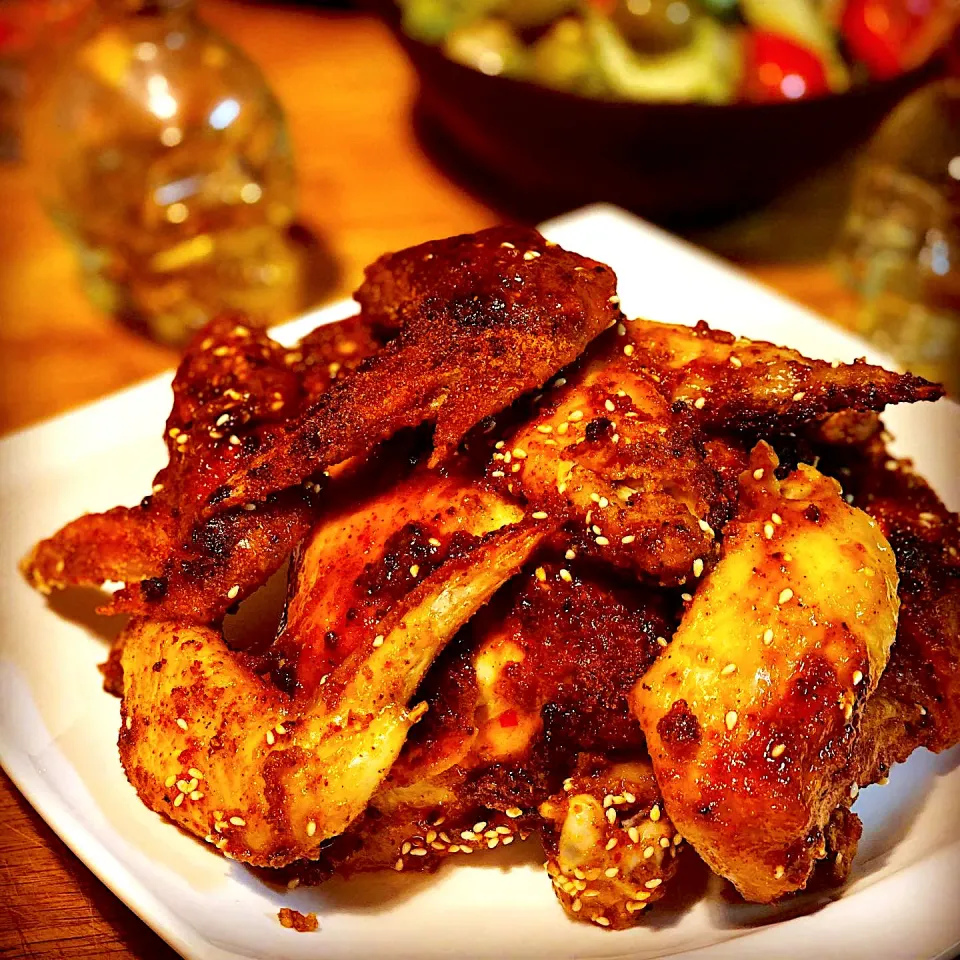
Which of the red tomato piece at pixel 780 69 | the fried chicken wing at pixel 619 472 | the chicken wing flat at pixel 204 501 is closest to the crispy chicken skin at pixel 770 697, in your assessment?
the fried chicken wing at pixel 619 472

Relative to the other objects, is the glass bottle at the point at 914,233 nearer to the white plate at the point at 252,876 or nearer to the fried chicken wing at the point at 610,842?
the white plate at the point at 252,876

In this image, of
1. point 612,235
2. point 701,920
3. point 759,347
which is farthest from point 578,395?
point 612,235

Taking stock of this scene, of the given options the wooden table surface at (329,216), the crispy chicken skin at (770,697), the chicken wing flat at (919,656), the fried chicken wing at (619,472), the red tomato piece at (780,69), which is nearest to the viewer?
the crispy chicken skin at (770,697)

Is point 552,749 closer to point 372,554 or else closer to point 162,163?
point 372,554

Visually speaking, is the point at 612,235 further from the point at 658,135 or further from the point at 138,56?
the point at 138,56

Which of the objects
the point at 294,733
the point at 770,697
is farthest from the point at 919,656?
the point at 294,733

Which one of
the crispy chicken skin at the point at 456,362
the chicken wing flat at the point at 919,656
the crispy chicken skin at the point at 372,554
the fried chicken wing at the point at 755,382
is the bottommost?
the chicken wing flat at the point at 919,656

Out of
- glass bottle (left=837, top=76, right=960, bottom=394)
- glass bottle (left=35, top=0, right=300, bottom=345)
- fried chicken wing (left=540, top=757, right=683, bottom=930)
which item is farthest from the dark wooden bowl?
fried chicken wing (left=540, top=757, right=683, bottom=930)
